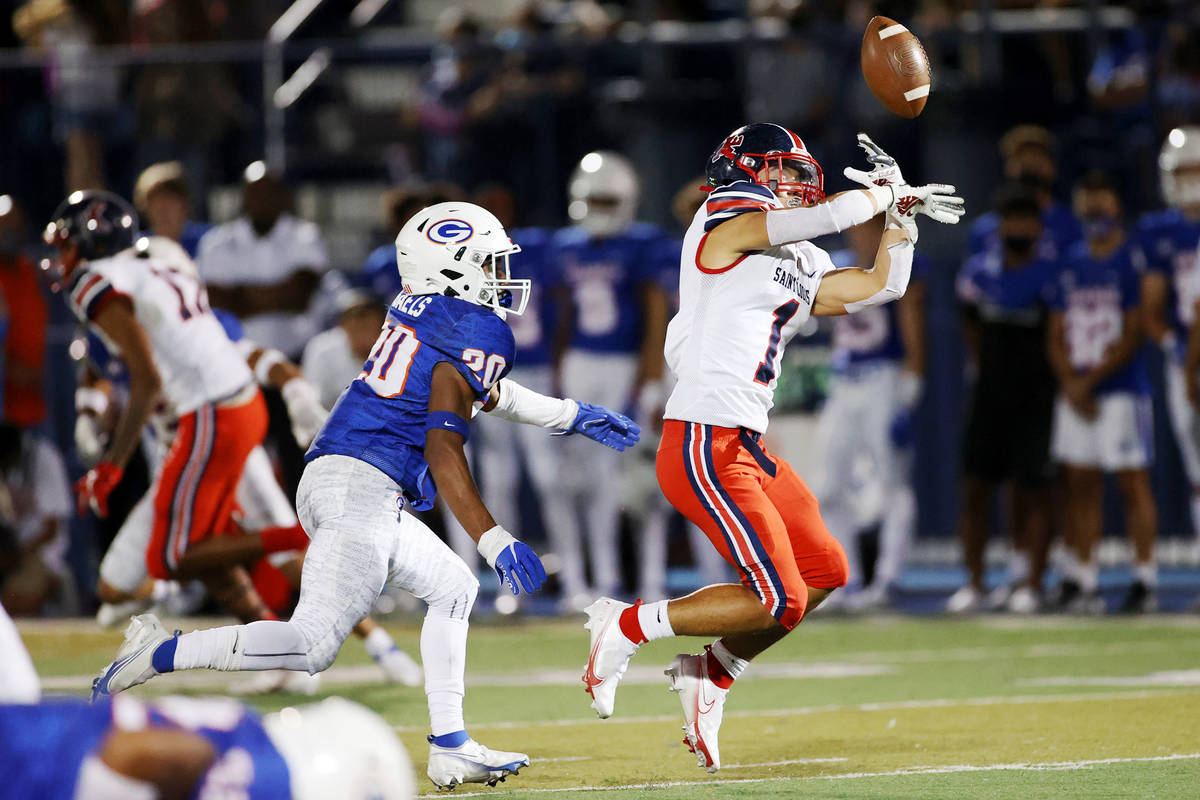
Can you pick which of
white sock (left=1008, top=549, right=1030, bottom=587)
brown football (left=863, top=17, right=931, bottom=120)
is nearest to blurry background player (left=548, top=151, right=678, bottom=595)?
white sock (left=1008, top=549, right=1030, bottom=587)

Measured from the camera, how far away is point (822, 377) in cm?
1069

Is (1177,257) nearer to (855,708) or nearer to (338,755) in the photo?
(855,708)

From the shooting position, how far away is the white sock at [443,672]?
4.78 m

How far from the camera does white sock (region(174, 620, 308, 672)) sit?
186 inches

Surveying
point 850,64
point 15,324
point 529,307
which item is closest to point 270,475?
point 529,307

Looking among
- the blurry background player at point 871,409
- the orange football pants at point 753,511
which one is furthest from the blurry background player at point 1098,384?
the orange football pants at point 753,511

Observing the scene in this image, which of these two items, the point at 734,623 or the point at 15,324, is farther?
the point at 15,324

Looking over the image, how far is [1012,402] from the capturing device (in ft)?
31.7

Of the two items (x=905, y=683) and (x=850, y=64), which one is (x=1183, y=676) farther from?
(x=850, y=64)

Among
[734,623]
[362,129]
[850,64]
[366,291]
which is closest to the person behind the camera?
[734,623]

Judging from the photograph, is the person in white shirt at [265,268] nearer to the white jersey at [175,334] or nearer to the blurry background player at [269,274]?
the blurry background player at [269,274]

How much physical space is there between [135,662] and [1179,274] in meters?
6.44

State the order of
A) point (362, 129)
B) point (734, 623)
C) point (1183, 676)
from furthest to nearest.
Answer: point (362, 129) → point (1183, 676) → point (734, 623)

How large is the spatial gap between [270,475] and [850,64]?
5.26 metres
